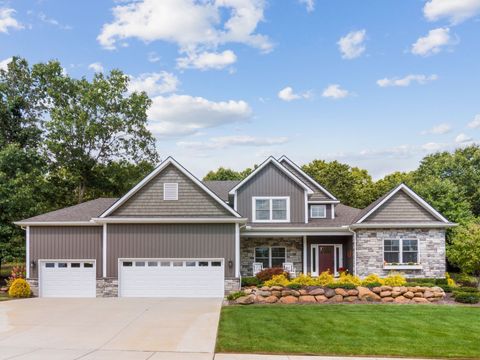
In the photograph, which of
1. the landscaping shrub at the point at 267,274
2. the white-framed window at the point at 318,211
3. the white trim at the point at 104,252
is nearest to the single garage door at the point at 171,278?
the white trim at the point at 104,252

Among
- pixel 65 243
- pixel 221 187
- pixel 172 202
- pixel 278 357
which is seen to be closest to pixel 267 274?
pixel 172 202

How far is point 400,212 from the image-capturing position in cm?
2375

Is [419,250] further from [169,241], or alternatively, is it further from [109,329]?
[109,329]

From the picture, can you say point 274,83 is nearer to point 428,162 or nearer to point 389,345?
point 389,345

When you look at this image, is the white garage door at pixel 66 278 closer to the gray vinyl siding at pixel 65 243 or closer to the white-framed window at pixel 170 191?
the gray vinyl siding at pixel 65 243

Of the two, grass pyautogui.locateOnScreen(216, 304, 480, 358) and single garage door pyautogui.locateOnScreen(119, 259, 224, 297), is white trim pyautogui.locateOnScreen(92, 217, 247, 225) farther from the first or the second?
grass pyautogui.locateOnScreen(216, 304, 480, 358)

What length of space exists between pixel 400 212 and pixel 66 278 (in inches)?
653

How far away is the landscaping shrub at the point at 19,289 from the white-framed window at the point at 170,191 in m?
7.37

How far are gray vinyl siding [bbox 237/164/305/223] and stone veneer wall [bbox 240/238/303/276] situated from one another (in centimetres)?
129

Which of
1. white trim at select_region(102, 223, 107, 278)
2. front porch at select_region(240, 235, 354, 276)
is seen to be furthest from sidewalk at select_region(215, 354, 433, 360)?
front porch at select_region(240, 235, 354, 276)

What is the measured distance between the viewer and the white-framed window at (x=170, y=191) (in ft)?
71.6

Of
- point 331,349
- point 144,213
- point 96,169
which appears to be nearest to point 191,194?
point 144,213

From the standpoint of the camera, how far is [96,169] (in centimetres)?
3903

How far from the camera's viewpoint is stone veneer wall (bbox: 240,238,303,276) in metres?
26.2
